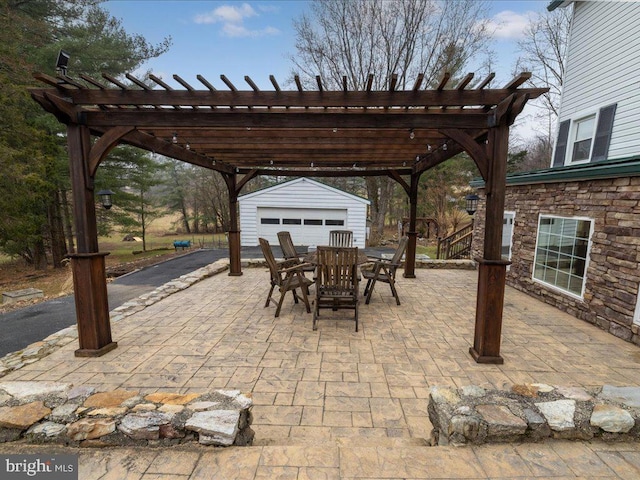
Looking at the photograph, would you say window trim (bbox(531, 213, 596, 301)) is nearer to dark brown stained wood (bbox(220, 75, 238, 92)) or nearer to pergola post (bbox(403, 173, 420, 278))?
pergola post (bbox(403, 173, 420, 278))

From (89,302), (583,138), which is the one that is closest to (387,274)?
(89,302)

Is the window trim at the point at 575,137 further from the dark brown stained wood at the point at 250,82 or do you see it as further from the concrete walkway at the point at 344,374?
the dark brown stained wood at the point at 250,82

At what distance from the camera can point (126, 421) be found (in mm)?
1648

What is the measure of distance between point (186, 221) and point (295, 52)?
15198 mm

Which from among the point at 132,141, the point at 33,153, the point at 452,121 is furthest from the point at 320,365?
the point at 33,153

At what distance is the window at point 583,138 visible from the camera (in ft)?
18.6

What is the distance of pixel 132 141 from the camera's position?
11.0 ft

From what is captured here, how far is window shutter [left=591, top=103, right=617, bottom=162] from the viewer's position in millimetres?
5176

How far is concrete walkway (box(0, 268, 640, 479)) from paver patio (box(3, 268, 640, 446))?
0.01m

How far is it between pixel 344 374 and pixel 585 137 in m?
6.69

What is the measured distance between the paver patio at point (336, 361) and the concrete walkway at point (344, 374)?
0.04ft

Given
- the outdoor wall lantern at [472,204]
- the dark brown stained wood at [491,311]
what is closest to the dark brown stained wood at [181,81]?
the dark brown stained wood at [491,311]

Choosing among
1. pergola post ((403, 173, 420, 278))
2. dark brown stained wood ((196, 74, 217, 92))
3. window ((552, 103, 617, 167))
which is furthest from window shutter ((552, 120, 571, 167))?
dark brown stained wood ((196, 74, 217, 92))

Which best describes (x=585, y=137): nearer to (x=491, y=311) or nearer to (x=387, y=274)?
(x=387, y=274)
